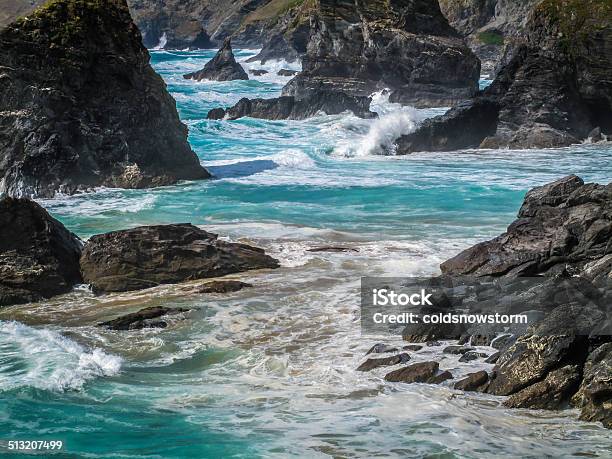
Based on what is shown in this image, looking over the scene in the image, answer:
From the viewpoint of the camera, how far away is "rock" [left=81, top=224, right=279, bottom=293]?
54.2ft

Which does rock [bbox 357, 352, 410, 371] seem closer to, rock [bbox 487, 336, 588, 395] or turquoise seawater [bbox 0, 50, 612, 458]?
turquoise seawater [bbox 0, 50, 612, 458]

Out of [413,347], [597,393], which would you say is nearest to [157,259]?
[413,347]

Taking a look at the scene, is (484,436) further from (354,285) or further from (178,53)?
(178,53)

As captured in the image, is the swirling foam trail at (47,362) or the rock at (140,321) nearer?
the swirling foam trail at (47,362)

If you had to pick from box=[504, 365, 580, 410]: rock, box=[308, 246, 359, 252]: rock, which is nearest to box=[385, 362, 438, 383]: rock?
box=[504, 365, 580, 410]: rock

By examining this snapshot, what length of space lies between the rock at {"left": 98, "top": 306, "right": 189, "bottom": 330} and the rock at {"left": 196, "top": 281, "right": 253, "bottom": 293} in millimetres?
1415

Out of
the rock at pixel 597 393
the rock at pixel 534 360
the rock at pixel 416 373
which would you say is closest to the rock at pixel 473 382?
the rock at pixel 534 360

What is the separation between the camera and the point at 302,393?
10922 millimetres

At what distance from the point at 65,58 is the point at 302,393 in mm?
19577

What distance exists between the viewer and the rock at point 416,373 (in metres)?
11.0

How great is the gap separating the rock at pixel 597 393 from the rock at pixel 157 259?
28.2 feet

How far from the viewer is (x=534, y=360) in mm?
10328

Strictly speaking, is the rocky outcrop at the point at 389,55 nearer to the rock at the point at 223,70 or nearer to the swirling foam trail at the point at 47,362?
the rock at the point at 223,70

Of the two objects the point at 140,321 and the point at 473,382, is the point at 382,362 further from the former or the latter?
the point at 140,321
